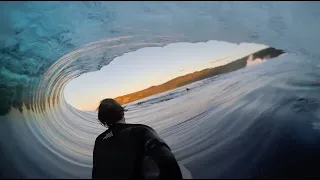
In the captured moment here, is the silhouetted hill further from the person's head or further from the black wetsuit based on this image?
the black wetsuit

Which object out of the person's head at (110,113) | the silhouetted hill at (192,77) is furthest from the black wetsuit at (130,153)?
the silhouetted hill at (192,77)

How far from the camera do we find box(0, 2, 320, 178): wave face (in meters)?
1.81

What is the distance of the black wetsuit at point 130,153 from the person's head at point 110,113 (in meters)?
0.04

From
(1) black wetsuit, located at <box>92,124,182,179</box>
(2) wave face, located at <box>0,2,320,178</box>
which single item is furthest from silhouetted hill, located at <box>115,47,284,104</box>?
(1) black wetsuit, located at <box>92,124,182,179</box>

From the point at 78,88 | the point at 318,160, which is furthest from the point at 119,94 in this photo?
the point at 318,160

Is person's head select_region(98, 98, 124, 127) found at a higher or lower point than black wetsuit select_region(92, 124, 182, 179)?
higher

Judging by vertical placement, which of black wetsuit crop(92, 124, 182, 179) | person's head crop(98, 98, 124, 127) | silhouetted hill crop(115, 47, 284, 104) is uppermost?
silhouetted hill crop(115, 47, 284, 104)

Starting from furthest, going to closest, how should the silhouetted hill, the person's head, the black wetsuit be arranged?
the silhouetted hill, the person's head, the black wetsuit

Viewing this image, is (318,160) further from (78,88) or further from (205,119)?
(78,88)

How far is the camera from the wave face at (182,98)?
1809 millimetres

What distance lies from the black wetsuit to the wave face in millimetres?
117

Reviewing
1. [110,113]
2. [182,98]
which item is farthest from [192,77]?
Result: [110,113]

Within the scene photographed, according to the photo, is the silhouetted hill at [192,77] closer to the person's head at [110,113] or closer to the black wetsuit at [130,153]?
the person's head at [110,113]

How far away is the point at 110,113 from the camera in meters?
1.89
